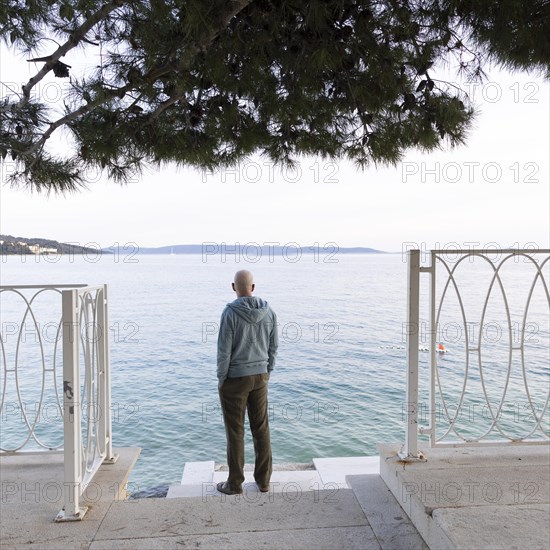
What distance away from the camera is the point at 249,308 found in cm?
319

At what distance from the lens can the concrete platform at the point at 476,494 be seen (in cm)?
180

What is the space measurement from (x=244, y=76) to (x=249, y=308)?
57.8 inches

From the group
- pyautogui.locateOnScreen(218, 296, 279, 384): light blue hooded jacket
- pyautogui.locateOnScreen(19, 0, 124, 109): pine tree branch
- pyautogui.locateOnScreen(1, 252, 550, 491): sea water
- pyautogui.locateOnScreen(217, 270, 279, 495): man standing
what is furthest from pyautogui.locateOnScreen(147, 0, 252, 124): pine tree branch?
pyautogui.locateOnScreen(1, 252, 550, 491): sea water

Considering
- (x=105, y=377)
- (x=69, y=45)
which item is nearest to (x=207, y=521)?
(x=105, y=377)

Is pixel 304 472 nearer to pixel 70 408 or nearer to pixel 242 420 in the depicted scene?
pixel 242 420

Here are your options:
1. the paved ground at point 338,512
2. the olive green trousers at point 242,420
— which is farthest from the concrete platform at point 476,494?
the olive green trousers at point 242,420

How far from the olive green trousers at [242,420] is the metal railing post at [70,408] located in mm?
1164

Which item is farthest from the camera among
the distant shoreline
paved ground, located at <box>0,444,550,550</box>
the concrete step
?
the concrete step

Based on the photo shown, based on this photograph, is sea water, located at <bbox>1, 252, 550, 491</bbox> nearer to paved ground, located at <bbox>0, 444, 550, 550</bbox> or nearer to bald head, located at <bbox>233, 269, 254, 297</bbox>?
paved ground, located at <bbox>0, 444, 550, 550</bbox>

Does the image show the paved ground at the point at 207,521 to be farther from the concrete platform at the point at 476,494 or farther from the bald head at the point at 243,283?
the bald head at the point at 243,283

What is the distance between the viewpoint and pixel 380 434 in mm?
11344

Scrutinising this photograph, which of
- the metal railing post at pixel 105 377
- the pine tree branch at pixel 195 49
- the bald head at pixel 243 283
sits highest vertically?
the pine tree branch at pixel 195 49

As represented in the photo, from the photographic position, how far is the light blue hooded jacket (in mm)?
3121

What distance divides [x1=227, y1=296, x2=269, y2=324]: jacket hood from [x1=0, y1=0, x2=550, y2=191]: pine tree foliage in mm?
1116
